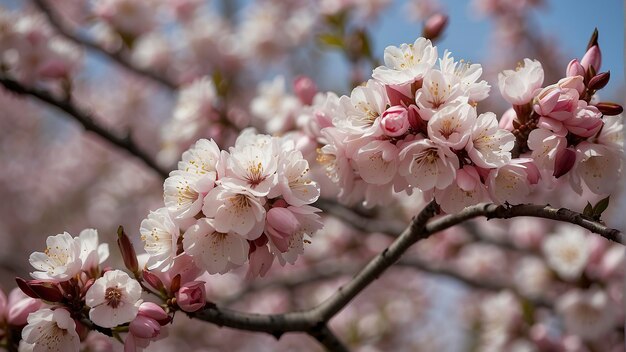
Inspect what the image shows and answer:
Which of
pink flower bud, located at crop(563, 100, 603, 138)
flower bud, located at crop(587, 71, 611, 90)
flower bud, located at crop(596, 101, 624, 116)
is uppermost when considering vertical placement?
flower bud, located at crop(587, 71, 611, 90)

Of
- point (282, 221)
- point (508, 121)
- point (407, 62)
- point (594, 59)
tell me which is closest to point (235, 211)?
point (282, 221)

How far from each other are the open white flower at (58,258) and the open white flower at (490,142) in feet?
3.06

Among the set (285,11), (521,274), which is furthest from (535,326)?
(285,11)

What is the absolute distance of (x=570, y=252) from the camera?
2535mm

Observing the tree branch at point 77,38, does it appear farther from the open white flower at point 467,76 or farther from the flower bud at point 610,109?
the flower bud at point 610,109

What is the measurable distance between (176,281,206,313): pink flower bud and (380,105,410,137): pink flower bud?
0.56 metres

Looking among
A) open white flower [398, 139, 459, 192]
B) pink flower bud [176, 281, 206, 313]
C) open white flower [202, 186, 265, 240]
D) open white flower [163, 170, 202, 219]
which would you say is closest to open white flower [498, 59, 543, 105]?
open white flower [398, 139, 459, 192]

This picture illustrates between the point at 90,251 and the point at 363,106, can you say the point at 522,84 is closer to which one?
the point at 363,106

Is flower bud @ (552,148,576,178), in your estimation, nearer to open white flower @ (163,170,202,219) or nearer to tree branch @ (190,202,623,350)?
tree branch @ (190,202,623,350)

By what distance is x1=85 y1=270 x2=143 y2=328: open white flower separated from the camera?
4.17ft

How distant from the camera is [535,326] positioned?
2.62m

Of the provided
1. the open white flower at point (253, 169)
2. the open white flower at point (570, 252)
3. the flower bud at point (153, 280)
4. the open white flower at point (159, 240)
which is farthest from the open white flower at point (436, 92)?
the open white flower at point (570, 252)

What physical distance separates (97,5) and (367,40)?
1.86 meters

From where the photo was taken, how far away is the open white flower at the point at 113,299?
127 centimetres
